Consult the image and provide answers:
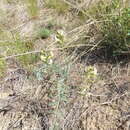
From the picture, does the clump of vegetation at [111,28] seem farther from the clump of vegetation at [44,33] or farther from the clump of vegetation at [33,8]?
the clump of vegetation at [33,8]

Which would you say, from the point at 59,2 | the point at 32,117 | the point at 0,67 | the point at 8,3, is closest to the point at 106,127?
the point at 32,117

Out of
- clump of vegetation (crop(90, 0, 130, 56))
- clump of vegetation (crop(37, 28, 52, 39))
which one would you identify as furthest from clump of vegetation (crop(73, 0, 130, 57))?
clump of vegetation (crop(37, 28, 52, 39))

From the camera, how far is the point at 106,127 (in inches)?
64.0

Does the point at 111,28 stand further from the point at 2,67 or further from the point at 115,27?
the point at 2,67

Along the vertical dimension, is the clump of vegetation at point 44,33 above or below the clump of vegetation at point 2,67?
above

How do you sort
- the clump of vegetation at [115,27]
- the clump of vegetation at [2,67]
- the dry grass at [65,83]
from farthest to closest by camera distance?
the clump of vegetation at [2,67]
the clump of vegetation at [115,27]
the dry grass at [65,83]

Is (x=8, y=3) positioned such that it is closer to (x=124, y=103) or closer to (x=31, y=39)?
(x=31, y=39)

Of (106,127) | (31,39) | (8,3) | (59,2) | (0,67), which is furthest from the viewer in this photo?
(8,3)

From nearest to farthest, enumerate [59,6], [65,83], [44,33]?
[65,83] < [44,33] < [59,6]

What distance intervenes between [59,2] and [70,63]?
2.27 ft

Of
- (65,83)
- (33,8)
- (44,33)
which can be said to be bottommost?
(65,83)

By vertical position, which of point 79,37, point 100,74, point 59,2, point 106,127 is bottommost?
point 106,127

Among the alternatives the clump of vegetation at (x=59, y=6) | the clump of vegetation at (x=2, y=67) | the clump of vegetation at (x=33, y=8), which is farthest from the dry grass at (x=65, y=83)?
the clump of vegetation at (x=33, y=8)

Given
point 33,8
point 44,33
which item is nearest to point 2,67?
point 44,33
